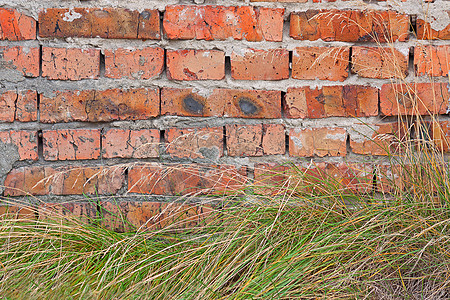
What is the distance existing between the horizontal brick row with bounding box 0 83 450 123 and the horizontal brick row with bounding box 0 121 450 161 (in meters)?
0.06

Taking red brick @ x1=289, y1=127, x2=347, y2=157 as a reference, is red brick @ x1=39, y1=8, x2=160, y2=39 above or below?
above

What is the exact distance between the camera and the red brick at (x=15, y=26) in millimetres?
1378

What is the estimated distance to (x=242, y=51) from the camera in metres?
1.42

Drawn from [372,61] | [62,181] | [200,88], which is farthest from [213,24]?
[62,181]

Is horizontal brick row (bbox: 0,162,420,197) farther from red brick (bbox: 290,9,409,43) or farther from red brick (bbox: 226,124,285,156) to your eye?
red brick (bbox: 290,9,409,43)

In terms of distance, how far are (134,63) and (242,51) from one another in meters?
0.44

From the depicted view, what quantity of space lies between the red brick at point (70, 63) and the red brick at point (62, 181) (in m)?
0.37

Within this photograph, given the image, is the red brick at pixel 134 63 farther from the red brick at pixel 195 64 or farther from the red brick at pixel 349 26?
the red brick at pixel 349 26

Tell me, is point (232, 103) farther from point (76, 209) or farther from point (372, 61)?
point (76, 209)

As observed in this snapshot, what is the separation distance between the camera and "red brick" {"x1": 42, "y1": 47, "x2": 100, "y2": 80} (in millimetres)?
1395

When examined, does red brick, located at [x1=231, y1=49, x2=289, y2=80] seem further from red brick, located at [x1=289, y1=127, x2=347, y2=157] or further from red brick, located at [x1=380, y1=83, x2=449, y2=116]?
red brick, located at [x1=380, y1=83, x2=449, y2=116]

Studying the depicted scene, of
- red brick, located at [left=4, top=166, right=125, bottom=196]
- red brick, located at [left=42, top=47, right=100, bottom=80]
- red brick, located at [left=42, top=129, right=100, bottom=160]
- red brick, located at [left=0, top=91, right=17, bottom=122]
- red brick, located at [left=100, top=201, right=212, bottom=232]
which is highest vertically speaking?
red brick, located at [left=42, top=47, right=100, bottom=80]

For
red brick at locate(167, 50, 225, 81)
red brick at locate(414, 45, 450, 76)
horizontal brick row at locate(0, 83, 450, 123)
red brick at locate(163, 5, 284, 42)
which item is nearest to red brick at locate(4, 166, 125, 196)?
horizontal brick row at locate(0, 83, 450, 123)

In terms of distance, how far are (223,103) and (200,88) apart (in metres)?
0.11
